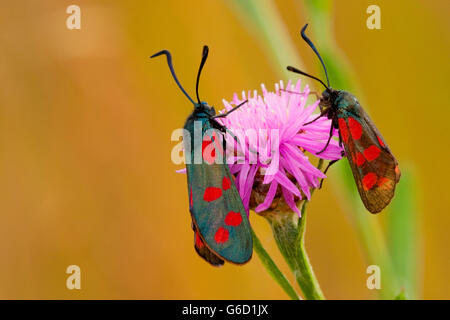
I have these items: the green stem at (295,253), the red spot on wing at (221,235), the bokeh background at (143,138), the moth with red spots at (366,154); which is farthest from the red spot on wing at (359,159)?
the bokeh background at (143,138)

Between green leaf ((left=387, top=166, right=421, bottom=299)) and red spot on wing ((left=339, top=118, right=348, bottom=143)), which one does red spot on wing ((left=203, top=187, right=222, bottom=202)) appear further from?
green leaf ((left=387, top=166, right=421, bottom=299))

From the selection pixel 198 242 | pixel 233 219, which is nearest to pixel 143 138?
pixel 198 242

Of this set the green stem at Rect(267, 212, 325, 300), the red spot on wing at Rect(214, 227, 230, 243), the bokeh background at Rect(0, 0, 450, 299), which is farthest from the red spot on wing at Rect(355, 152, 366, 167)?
the bokeh background at Rect(0, 0, 450, 299)

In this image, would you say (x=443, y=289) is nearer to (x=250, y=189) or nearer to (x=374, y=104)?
(x=374, y=104)

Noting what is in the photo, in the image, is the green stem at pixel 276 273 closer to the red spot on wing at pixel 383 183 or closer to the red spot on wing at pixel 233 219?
the red spot on wing at pixel 233 219

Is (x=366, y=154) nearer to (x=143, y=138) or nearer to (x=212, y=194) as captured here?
(x=212, y=194)

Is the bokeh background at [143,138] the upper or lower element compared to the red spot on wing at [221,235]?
upper
